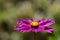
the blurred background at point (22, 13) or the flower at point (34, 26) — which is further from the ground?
the blurred background at point (22, 13)

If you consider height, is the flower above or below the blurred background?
below

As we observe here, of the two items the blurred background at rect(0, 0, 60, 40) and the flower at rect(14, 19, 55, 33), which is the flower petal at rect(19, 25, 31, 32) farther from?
the blurred background at rect(0, 0, 60, 40)

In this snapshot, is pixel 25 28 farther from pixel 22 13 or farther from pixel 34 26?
pixel 22 13

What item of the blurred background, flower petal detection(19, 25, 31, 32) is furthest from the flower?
the blurred background

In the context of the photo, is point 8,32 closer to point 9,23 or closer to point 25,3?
point 9,23

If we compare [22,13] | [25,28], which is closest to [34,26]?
[25,28]

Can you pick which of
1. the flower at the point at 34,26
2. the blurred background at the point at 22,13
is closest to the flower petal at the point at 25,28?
the flower at the point at 34,26

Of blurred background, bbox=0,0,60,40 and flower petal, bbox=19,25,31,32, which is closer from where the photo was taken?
flower petal, bbox=19,25,31,32

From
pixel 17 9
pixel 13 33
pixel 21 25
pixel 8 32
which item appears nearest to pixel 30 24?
pixel 21 25

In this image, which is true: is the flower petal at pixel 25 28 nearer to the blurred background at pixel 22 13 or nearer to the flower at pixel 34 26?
the flower at pixel 34 26
